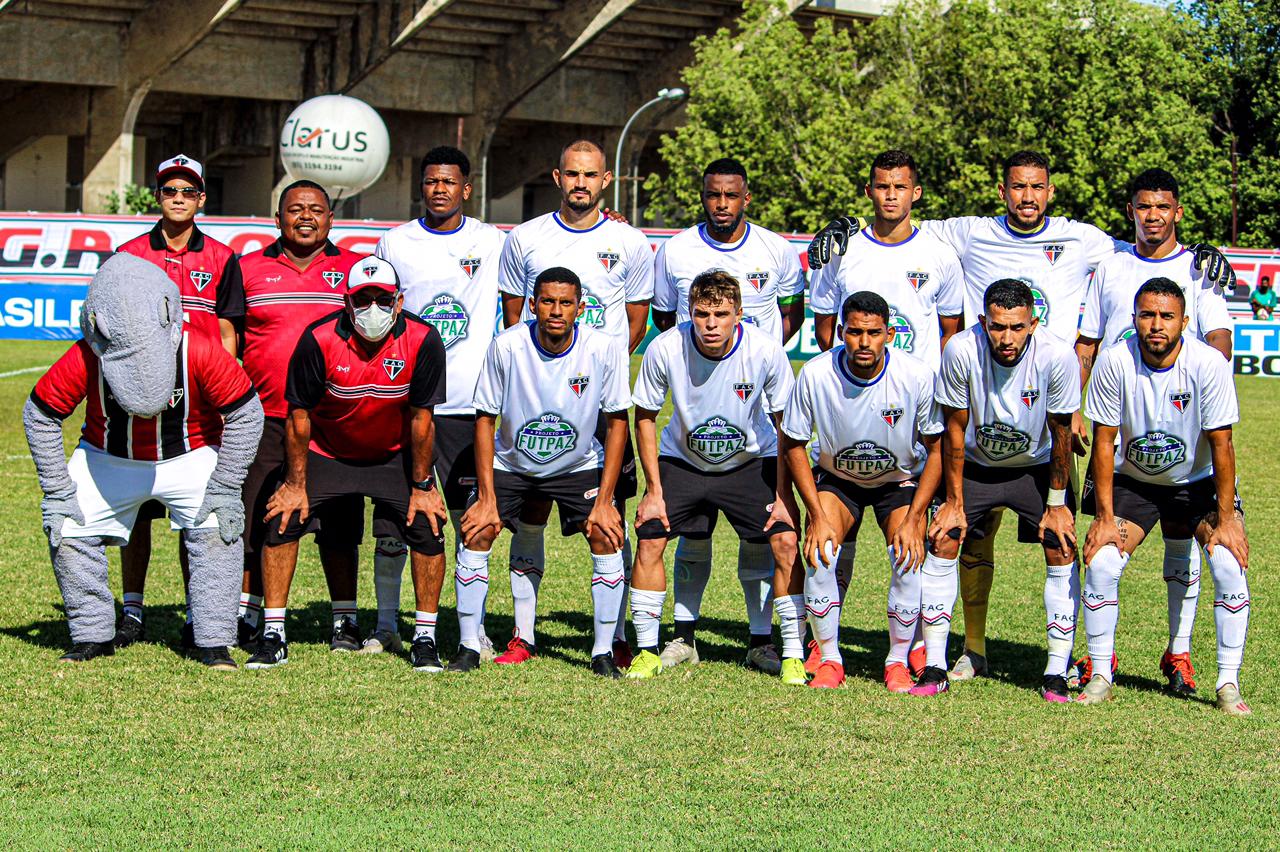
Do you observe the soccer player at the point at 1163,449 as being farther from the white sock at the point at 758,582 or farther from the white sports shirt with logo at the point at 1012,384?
the white sock at the point at 758,582

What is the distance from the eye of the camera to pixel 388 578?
340 inches

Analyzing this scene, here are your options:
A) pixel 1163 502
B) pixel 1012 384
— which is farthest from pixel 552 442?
pixel 1163 502

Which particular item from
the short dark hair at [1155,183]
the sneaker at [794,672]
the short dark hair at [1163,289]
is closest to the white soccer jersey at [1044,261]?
the short dark hair at [1155,183]

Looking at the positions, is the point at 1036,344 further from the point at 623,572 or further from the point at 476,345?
the point at 476,345

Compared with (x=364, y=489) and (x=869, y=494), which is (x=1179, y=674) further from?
(x=364, y=489)

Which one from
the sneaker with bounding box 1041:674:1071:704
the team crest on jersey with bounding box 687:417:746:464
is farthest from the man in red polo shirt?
the sneaker with bounding box 1041:674:1071:704

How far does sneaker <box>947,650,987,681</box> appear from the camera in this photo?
8.18 m

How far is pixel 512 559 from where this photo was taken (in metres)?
8.45

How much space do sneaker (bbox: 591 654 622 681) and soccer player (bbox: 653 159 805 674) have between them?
335 millimetres

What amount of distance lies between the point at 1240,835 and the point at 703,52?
39627 millimetres

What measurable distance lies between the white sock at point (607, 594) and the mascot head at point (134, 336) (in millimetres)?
2240

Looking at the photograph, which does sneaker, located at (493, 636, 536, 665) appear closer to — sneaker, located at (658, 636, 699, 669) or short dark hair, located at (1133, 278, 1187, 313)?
sneaker, located at (658, 636, 699, 669)

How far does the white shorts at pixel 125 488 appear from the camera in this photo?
25.9ft

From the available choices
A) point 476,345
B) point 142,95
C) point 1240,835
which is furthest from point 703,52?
point 1240,835
